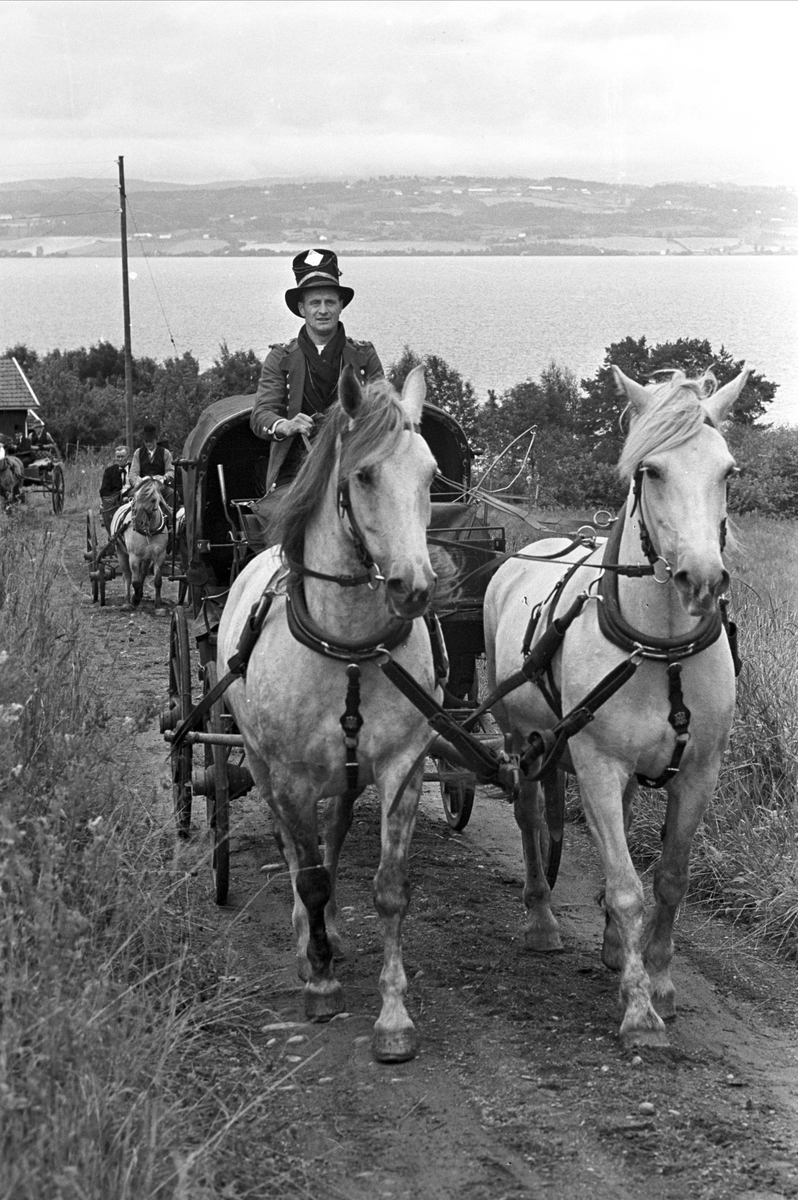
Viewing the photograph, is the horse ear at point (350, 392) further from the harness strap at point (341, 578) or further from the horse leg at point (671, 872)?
the horse leg at point (671, 872)

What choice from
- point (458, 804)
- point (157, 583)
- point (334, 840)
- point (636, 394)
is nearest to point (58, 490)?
point (157, 583)

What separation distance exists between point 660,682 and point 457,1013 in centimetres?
150

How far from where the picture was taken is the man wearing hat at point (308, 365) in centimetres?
691

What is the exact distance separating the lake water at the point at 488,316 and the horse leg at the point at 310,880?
26843 mm

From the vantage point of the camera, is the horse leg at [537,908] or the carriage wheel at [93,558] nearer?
the horse leg at [537,908]

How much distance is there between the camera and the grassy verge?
10.7 ft

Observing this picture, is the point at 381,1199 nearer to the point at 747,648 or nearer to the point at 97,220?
the point at 747,648

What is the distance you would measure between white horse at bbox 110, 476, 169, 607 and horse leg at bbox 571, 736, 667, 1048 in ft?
40.7

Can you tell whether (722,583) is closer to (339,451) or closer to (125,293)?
(339,451)

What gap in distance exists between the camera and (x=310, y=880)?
5.31 metres

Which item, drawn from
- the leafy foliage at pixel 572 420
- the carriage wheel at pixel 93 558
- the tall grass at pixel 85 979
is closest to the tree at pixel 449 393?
the leafy foliage at pixel 572 420

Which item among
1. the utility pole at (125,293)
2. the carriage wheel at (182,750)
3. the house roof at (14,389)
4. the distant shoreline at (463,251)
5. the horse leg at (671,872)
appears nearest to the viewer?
the horse leg at (671,872)

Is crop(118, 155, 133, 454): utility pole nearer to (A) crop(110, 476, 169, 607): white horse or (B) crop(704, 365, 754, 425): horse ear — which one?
(A) crop(110, 476, 169, 607): white horse

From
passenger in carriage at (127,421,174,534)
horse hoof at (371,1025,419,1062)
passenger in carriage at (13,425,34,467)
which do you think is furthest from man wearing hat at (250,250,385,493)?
passenger in carriage at (13,425,34,467)
